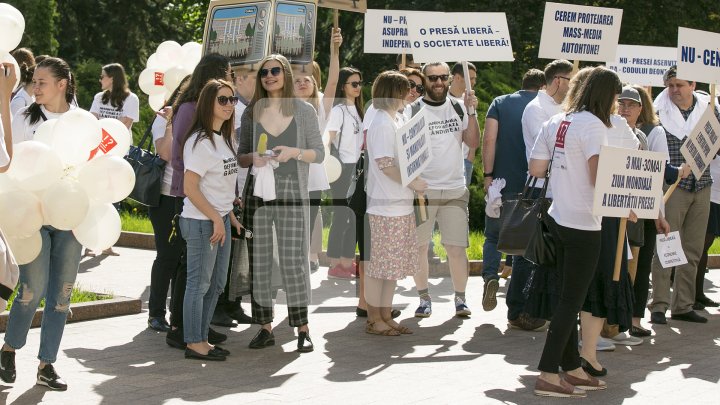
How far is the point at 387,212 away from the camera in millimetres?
9625

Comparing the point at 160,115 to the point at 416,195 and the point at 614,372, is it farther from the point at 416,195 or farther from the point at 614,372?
the point at 614,372

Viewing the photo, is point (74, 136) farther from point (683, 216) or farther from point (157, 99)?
point (157, 99)

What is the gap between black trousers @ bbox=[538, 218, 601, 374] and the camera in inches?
295

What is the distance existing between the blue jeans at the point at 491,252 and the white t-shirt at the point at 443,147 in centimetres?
57

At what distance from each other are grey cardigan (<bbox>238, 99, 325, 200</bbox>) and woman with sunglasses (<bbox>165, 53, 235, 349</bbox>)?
40 cm

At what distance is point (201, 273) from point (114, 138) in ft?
3.49

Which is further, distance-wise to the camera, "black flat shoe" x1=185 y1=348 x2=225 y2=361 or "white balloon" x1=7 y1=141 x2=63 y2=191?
"black flat shoe" x1=185 y1=348 x2=225 y2=361

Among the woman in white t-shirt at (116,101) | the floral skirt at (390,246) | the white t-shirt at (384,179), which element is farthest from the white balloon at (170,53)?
the floral skirt at (390,246)

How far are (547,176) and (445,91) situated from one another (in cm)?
256

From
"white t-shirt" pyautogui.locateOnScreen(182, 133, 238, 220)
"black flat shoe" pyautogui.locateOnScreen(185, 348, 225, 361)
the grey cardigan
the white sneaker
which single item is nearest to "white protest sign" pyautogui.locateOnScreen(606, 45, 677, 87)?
the white sneaker

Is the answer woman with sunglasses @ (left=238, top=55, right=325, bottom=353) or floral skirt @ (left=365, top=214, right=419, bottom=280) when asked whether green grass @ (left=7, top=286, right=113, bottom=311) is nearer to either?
woman with sunglasses @ (left=238, top=55, right=325, bottom=353)

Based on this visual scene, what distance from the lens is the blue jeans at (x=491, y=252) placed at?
35.0ft

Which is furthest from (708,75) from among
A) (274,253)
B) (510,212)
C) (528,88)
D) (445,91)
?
(274,253)

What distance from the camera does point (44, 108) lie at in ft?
26.2
